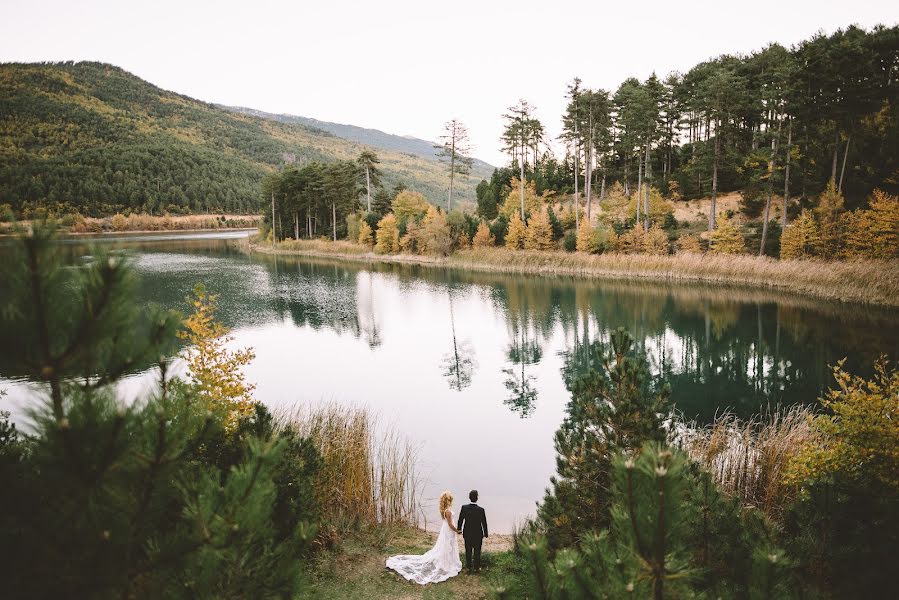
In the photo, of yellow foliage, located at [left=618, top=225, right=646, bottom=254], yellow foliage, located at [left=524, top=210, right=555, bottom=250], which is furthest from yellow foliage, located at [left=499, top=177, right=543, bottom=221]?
yellow foliage, located at [left=618, top=225, right=646, bottom=254]

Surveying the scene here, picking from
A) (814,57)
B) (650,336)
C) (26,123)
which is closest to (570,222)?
(814,57)

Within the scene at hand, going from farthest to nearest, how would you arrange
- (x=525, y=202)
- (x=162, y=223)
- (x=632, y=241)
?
(x=162, y=223) → (x=525, y=202) → (x=632, y=241)

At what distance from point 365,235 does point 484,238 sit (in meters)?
18.0

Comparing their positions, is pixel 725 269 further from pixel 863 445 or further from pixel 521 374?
pixel 863 445

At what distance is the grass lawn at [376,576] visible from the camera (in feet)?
22.8

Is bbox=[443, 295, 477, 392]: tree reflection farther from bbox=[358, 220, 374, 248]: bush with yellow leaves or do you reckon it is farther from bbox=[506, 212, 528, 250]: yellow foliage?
bbox=[358, 220, 374, 248]: bush with yellow leaves

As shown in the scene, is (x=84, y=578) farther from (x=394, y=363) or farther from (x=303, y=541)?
(x=394, y=363)

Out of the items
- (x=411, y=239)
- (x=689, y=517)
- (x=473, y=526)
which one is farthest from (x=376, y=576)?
(x=411, y=239)

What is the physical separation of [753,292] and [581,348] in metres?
14.9

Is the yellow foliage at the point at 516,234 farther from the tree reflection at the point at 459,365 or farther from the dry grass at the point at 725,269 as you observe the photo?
the tree reflection at the point at 459,365

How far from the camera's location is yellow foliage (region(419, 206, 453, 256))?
52.6m

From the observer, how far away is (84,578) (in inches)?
91.4

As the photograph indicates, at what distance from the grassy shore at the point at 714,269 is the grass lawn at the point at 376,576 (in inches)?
1025

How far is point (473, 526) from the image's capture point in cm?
749
